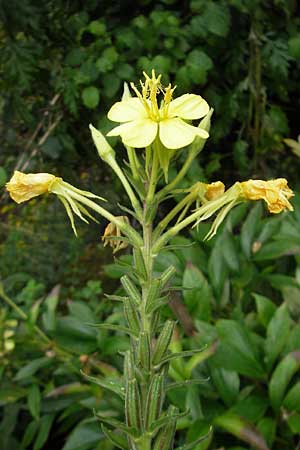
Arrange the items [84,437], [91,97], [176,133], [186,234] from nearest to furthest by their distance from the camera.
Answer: [176,133]
[84,437]
[91,97]
[186,234]

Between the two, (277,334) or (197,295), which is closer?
(277,334)

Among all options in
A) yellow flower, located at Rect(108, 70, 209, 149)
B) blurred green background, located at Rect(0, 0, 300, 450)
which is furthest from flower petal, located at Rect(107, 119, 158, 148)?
blurred green background, located at Rect(0, 0, 300, 450)

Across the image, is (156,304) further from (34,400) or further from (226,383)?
(34,400)

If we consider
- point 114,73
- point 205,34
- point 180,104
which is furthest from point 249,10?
point 180,104

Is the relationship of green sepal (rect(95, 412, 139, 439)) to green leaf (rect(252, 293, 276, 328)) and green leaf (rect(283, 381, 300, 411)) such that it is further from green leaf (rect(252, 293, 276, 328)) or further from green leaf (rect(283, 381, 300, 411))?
green leaf (rect(252, 293, 276, 328))

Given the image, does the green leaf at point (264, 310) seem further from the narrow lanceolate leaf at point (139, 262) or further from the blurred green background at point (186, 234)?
the narrow lanceolate leaf at point (139, 262)

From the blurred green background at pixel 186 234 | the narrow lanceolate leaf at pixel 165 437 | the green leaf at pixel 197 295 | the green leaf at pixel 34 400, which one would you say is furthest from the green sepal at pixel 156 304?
the green leaf at pixel 34 400

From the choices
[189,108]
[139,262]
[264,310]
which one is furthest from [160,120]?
[264,310]
